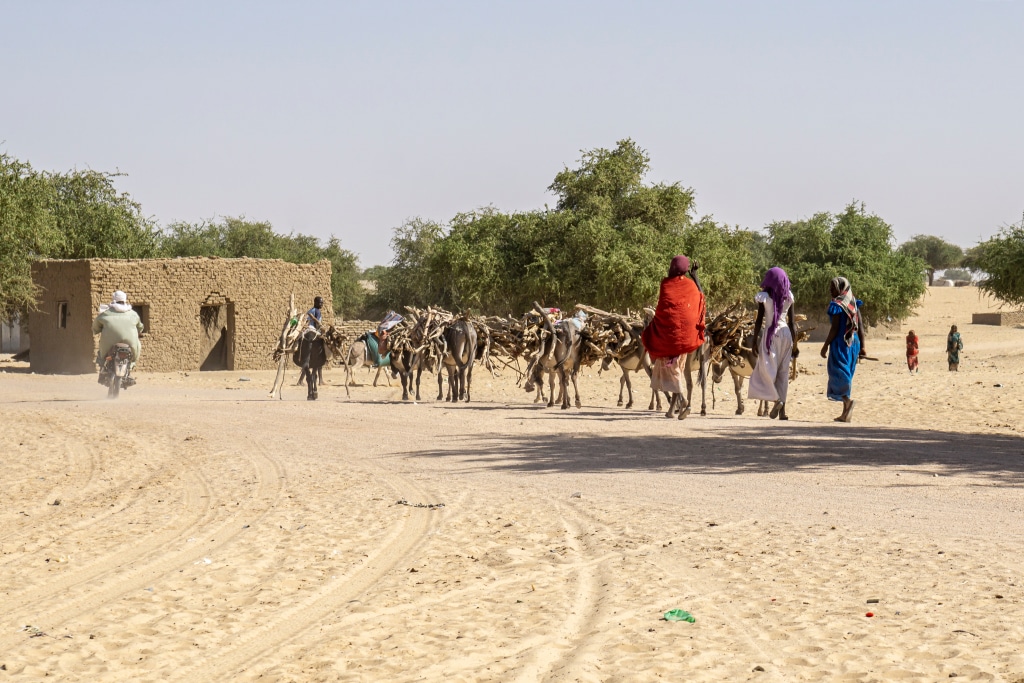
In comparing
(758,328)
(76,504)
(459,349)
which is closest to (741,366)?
(758,328)

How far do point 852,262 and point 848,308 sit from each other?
46816 millimetres

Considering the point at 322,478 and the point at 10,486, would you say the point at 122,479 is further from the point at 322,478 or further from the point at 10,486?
the point at 322,478

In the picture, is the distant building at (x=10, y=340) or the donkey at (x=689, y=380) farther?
the distant building at (x=10, y=340)

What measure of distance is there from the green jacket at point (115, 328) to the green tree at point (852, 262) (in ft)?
142

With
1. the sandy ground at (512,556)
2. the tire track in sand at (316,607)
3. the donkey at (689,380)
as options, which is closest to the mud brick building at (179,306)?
the donkey at (689,380)

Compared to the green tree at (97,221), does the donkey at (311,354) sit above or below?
below

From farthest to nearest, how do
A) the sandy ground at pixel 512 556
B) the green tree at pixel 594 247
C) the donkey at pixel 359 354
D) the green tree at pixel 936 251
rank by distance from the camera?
1. the green tree at pixel 936 251
2. the green tree at pixel 594 247
3. the donkey at pixel 359 354
4. the sandy ground at pixel 512 556

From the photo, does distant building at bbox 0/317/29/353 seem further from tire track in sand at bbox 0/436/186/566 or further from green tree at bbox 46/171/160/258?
tire track in sand at bbox 0/436/186/566

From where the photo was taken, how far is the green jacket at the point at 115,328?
2078cm

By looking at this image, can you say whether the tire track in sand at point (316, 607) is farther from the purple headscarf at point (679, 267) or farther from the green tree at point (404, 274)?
the green tree at point (404, 274)

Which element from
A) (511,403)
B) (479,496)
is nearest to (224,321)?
(511,403)

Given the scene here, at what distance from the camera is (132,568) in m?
7.16

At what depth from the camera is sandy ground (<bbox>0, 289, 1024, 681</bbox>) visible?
17.5 ft

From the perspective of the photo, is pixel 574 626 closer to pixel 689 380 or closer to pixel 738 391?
pixel 689 380
